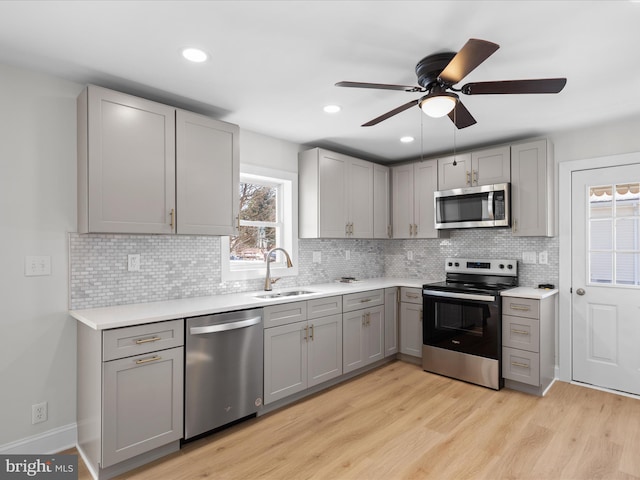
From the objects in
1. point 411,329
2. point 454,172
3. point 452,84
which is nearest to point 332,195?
point 454,172

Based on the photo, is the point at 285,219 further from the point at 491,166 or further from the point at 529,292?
the point at 529,292

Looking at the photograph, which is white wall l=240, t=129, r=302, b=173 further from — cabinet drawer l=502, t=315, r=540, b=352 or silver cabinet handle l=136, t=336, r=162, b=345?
cabinet drawer l=502, t=315, r=540, b=352

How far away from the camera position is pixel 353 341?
355 centimetres

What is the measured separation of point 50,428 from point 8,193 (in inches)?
57.7

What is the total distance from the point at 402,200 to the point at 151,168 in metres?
2.87

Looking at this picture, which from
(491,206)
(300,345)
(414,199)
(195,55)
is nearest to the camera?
(195,55)

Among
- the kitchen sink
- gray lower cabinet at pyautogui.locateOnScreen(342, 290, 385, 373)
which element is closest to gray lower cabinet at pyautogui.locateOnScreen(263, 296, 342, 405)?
gray lower cabinet at pyautogui.locateOnScreen(342, 290, 385, 373)

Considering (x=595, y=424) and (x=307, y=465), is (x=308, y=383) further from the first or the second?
(x=595, y=424)

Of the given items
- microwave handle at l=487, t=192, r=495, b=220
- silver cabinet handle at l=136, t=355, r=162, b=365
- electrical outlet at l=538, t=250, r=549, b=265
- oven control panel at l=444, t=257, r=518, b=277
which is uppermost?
microwave handle at l=487, t=192, r=495, b=220

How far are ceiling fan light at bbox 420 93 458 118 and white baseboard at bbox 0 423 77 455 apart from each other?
2951 mm

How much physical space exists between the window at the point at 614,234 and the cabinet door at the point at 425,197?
1.43 m

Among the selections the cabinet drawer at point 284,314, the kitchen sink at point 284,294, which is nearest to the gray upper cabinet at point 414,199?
the kitchen sink at point 284,294

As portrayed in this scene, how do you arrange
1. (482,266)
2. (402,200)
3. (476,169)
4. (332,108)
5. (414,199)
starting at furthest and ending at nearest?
(402,200), (414,199), (482,266), (476,169), (332,108)

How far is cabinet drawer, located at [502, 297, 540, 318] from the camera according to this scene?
3146mm
